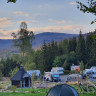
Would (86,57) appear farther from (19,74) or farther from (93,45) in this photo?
(19,74)

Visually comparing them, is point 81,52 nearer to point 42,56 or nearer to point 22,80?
point 42,56

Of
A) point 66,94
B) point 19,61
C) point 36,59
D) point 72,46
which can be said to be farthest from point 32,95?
point 72,46

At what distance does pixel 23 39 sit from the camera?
52094 mm

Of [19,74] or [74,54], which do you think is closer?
[19,74]

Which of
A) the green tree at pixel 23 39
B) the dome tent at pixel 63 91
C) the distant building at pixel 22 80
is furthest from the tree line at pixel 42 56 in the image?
the dome tent at pixel 63 91

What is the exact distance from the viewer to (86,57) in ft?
186

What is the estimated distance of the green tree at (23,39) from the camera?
5181 cm

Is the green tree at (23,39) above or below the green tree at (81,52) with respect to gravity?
above

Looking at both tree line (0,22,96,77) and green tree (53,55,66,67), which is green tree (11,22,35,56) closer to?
tree line (0,22,96,77)

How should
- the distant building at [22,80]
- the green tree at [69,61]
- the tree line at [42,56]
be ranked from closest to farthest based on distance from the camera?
the distant building at [22,80], the tree line at [42,56], the green tree at [69,61]

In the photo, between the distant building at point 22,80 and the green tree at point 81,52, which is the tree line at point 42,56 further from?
the distant building at point 22,80

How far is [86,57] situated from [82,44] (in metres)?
3.81

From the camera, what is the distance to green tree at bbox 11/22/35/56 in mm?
51812

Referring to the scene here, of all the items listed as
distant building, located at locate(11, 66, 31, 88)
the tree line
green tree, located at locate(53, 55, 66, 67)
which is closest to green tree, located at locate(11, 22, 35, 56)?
the tree line
